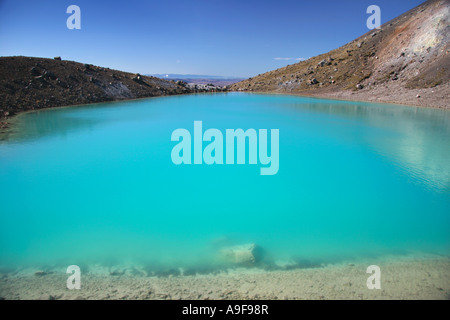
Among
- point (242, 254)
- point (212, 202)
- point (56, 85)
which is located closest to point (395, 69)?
point (212, 202)

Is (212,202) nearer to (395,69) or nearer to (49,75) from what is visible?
(49,75)

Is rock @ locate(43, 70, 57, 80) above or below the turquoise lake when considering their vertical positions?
above

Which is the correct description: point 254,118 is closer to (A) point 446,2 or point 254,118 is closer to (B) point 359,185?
(B) point 359,185

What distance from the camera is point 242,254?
5965 millimetres

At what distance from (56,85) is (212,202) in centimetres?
3609

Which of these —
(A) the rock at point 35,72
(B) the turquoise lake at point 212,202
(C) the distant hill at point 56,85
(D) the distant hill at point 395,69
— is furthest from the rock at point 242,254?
(A) the rock at point 35,72

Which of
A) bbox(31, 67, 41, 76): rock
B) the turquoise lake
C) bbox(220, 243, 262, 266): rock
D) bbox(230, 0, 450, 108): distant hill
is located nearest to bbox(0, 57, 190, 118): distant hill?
bbox(31, 67, 41, 76): rock

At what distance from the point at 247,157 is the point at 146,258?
8.11 metres

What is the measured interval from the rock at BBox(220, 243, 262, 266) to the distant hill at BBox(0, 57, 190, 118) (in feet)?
88.3

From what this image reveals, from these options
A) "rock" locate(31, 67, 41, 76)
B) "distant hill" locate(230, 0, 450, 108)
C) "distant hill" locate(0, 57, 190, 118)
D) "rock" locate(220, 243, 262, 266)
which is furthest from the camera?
"rock" locate(31, 67, 41, 76)

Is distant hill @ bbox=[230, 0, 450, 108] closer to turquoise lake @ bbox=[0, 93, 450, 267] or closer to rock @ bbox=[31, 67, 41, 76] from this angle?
turquoise lake @ bbox=[0, 93, 450, 267]

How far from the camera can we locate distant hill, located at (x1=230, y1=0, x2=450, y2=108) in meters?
33.9

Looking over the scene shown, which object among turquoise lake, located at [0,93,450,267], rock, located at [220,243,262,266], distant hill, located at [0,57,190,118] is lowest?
rock, located at [220,243,262,266]

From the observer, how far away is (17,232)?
23.1 feet
